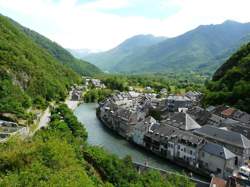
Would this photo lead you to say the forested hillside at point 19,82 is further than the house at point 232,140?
Yes

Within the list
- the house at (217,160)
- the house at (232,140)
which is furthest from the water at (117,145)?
the house at (232,140)

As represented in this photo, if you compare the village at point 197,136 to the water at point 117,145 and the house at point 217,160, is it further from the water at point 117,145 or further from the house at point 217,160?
the water at point 117,145

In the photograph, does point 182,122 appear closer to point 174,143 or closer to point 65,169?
point 174,143

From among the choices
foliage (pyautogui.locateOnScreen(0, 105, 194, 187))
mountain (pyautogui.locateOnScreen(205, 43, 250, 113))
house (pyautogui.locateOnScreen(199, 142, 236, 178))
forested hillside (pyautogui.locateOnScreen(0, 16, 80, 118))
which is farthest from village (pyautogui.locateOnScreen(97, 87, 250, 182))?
forested hillside (pyautogui.locateOnScreen(0, 16, 80, 118))

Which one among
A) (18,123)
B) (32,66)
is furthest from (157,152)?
(32,66)

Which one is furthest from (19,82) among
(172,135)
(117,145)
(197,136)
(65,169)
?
(65,169)

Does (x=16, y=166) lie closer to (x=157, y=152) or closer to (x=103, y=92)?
(x=157, y=152)

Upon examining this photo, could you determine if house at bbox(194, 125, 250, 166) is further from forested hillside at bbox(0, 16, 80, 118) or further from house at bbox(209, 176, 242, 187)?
forested hillside at bbox(0, 16, 80, 118)

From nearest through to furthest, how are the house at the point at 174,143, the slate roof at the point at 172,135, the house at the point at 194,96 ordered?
the house at the point at 174,143, the slate roof at the point at 172,135, the house at the point at 194,96

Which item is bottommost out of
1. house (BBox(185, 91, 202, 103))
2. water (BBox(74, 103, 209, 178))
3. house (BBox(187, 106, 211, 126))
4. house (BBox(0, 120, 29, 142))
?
water (BBox(74, 103, 209, 178))

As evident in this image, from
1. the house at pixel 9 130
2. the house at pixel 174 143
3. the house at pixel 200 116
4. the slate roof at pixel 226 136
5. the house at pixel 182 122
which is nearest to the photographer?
the slate roof at pixel 226 136

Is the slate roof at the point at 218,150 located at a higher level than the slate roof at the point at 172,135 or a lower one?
lower
